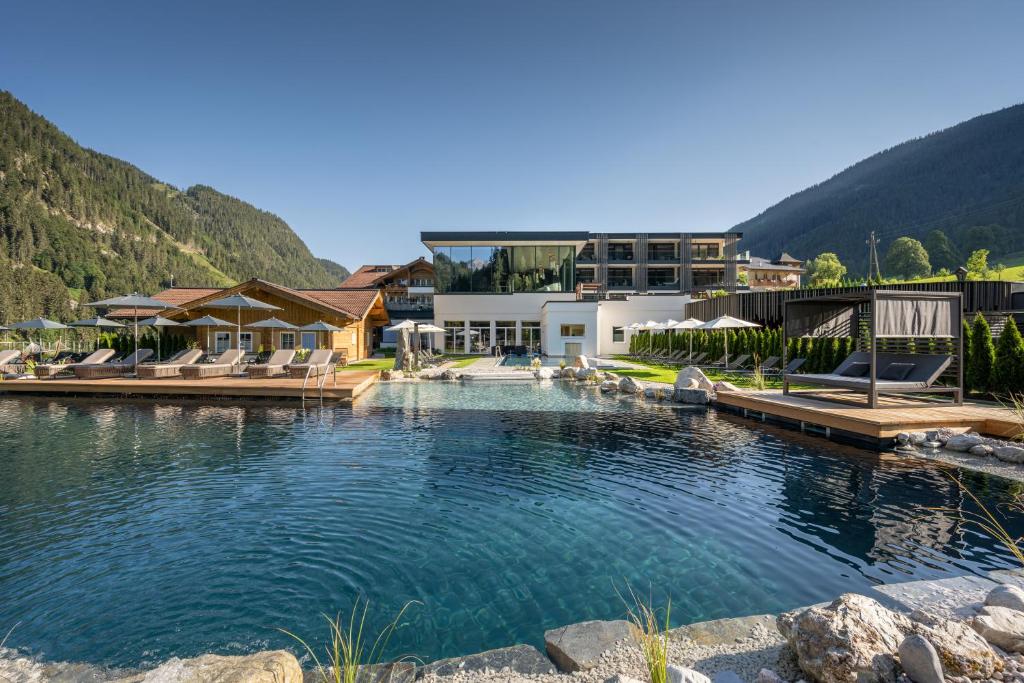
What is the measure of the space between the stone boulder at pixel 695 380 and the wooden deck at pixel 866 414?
150cm

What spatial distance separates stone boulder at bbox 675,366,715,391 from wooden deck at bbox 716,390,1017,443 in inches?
58.9

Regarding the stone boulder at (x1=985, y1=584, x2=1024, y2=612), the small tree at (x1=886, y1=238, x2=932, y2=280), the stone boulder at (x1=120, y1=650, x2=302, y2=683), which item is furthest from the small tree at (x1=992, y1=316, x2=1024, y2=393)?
the small tree at (x1=886, y1=238, x2=932, y2=280)

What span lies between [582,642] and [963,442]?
802 centimetres

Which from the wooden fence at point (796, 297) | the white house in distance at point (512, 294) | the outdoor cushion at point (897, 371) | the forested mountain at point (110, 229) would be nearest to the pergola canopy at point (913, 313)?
the wooden fence at point (796, 297)

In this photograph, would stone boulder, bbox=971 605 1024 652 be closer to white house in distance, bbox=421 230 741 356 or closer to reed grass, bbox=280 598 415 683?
reed grass, bbox=280 598 415 683

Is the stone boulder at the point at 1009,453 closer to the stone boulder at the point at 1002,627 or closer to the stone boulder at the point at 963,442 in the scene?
the stone boulder at the point at 963,442

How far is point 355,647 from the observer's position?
310cm

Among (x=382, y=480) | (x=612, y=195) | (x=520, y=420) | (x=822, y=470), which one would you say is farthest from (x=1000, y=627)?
(x=612, y=195)

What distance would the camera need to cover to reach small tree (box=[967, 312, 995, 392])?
11008 millimetres

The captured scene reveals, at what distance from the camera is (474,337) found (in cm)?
3206

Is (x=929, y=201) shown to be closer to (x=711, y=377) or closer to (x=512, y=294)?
(x=512, y=294)

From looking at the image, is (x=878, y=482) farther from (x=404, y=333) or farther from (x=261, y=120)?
(x=261, y=120)

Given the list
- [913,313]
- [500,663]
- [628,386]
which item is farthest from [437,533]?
[628,386]

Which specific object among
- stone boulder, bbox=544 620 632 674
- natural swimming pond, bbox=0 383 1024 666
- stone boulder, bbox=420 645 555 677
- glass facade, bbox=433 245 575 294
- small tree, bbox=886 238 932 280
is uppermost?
small tree, bbox=886 238 932 280
